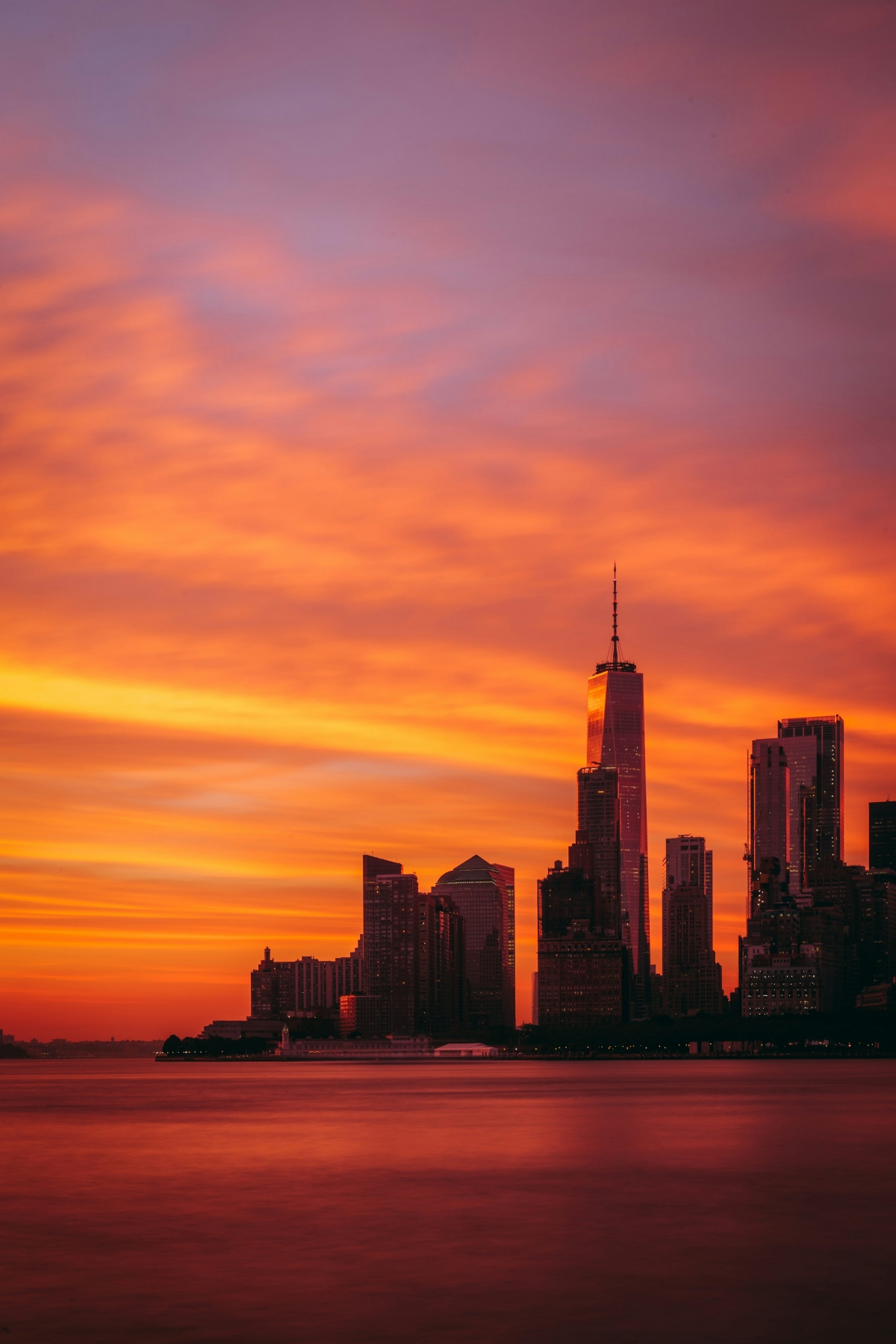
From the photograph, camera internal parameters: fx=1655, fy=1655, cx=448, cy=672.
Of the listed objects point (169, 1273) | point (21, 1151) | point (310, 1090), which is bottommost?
point (310, 1090)

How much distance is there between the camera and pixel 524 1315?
124 ft

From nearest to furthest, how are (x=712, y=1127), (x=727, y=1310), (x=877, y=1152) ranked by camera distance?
(x=727, y=1310) → (x=877, y=1152) → (x=712, y=1127)

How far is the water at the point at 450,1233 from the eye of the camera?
3769 centimetres

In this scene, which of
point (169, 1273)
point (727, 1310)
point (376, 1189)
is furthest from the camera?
point (376, 1189)

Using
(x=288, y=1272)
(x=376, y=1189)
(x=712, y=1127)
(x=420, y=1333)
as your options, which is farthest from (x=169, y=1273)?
(x=712, y=1127)

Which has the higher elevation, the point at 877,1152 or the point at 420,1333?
the point at 420,1333

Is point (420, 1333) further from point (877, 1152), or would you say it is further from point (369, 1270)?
point (877, 1152)

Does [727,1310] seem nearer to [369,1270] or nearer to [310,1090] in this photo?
[369,1270]

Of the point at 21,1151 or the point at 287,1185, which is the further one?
the point at 21,1151

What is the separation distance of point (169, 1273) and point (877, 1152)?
171 feet

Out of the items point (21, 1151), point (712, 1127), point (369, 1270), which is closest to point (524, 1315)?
point (369, 1270)

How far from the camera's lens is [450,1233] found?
52.4 metres

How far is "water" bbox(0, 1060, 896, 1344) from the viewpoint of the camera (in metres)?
37.7

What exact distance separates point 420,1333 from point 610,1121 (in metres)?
81.9
